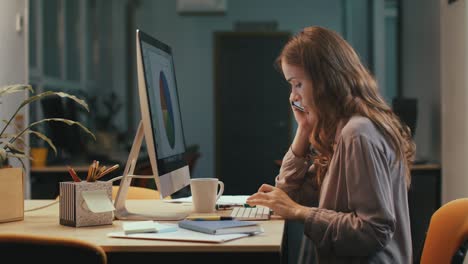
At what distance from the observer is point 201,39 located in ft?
28.0

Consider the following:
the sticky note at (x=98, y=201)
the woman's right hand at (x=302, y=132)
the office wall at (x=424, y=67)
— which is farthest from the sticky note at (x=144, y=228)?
the office wall at (x=424, y=67)

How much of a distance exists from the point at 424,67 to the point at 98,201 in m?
3.51

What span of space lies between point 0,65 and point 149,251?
6.88 ft

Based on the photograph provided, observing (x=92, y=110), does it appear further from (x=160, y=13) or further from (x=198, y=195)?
(x=198, y=195)

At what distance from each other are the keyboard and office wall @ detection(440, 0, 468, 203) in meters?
2.00

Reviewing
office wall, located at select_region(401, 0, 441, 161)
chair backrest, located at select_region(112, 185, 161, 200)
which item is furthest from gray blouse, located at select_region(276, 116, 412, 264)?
office wall, located at select_region(401, 0, 441, 161)

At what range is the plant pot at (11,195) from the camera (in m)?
1.90

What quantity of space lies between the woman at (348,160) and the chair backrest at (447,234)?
0.28 feet

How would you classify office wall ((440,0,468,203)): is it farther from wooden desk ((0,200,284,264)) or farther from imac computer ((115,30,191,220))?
wooden desk ((0,200,284,264))

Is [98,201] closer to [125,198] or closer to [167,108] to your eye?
[125,198]

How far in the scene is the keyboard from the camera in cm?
189

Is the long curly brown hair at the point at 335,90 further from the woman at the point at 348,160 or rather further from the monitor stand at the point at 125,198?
the monitor stand at the point at 125,198

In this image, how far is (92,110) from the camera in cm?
621

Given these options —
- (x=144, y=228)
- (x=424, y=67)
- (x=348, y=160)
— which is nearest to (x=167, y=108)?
(x=144, y=228)
